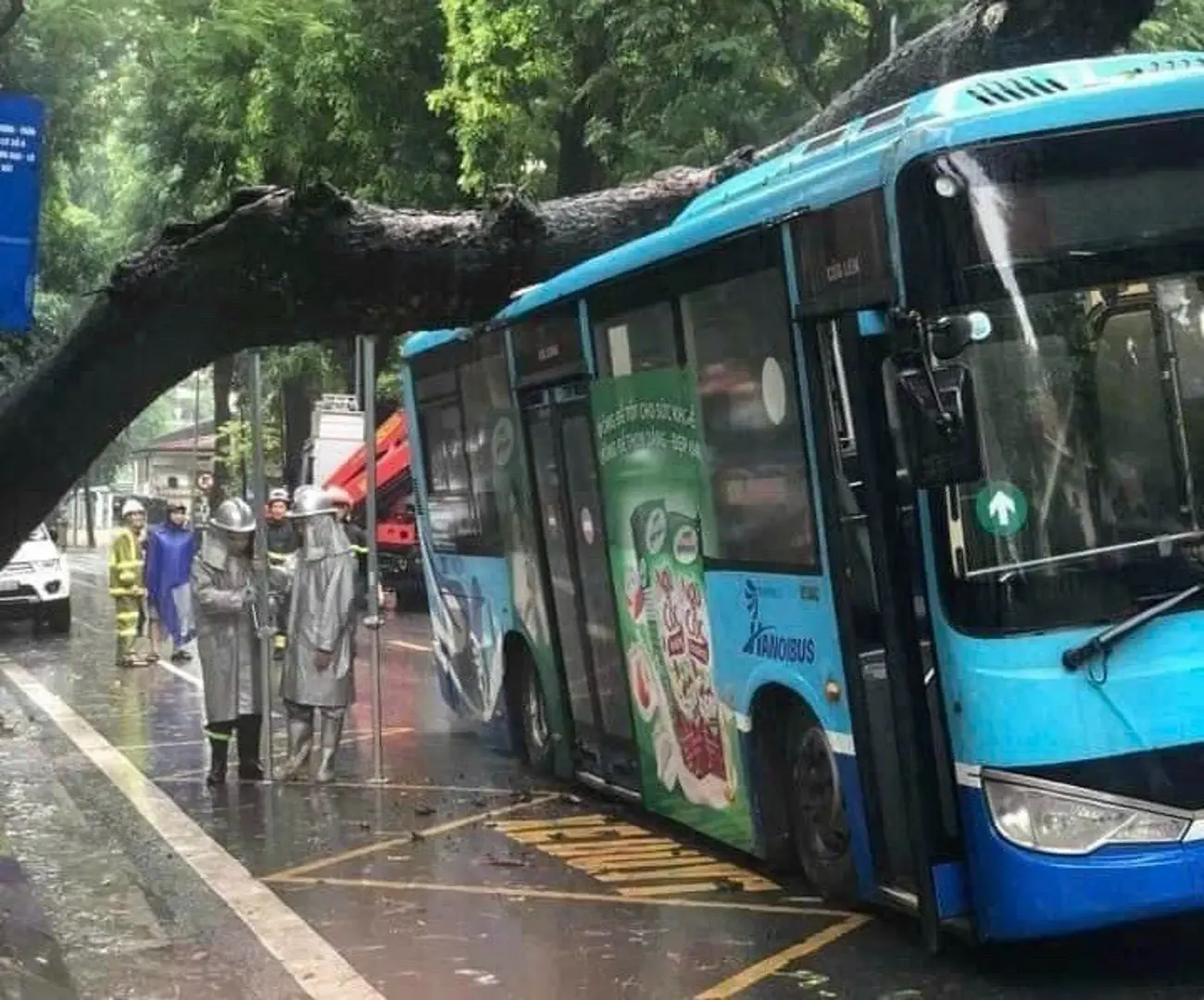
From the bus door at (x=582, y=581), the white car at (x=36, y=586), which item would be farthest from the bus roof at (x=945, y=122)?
the white car at (x=36, y=586)

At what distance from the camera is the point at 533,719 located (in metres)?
10.7

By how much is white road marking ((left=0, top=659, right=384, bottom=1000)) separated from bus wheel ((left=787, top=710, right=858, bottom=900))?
1918mm

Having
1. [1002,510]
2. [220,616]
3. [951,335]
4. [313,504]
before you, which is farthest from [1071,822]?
[220,616]

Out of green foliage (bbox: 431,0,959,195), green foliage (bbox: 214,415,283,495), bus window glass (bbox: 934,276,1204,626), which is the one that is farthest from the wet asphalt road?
green foliage (bbox: 214,415,283,495)

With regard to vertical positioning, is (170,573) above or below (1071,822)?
above

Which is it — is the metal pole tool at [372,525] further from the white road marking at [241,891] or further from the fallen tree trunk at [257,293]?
the fallen tree trunk at [257,293]

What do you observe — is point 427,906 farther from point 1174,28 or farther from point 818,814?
point 1174,28

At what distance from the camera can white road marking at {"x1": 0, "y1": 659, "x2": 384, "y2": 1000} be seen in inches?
250

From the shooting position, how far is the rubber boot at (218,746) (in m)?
10.8

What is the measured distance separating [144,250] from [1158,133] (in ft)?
12.5

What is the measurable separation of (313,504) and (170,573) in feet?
28.0

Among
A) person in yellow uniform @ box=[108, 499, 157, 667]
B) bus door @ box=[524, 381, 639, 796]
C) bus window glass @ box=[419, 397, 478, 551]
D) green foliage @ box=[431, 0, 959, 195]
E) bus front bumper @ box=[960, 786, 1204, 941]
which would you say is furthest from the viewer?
person in yellow uniform @ box=[108, 499, 157, 667]

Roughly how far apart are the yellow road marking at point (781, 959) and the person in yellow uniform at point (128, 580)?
41.9 ft

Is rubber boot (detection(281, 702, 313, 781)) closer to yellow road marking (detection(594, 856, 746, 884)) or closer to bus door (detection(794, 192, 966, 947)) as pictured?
yellow road marking (detection(594, 856, 746, 884))
